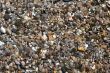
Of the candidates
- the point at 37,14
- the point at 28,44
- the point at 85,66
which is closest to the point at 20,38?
the point at 28,44

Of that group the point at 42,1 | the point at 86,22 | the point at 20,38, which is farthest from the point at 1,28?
the point at 86,22

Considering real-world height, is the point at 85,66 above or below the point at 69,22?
below

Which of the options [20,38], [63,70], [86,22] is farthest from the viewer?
[86,22]

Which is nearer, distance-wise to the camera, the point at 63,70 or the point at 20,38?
the point at 63,70

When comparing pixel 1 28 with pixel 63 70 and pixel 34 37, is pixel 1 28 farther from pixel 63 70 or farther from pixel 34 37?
pixel 63 70

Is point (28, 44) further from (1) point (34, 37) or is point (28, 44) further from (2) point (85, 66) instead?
(2) point (85, 66)

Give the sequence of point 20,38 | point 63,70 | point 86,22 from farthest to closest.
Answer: point 86,22, point 20,38, point 63,70
